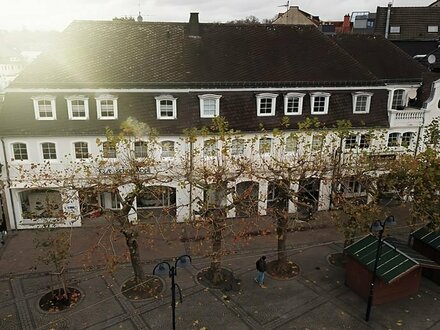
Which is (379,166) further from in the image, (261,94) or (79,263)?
(79,263)

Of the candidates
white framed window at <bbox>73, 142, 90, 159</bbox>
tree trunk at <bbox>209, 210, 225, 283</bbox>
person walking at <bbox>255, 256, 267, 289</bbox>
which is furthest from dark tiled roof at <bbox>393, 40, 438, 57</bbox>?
white framed window at <bbox>73, 142, 90, 159</bbox>

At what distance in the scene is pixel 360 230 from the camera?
2589 cm

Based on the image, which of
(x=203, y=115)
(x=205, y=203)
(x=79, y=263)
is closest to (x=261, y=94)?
(x=203, y=115)

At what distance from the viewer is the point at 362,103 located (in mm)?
36062

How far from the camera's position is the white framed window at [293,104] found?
3400 cm

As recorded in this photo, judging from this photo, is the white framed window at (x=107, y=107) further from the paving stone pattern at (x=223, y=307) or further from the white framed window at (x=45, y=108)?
the paving stone pattern at (x=223, y=307)

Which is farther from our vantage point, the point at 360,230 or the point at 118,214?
the point at 360,230

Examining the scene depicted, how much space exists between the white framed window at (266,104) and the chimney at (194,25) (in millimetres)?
8822

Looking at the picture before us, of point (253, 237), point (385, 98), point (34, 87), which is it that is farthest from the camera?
point (385, 98)

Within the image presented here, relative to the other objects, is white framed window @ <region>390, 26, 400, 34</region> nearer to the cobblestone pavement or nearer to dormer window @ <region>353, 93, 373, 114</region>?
dormer window @ <region>353, 93, 373, 114</region>

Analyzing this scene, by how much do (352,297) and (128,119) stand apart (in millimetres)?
19637

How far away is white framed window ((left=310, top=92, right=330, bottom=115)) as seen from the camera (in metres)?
34.5

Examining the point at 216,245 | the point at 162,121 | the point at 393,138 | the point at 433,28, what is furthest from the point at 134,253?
the point at 433,28

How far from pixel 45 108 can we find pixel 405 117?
29.1 meters
